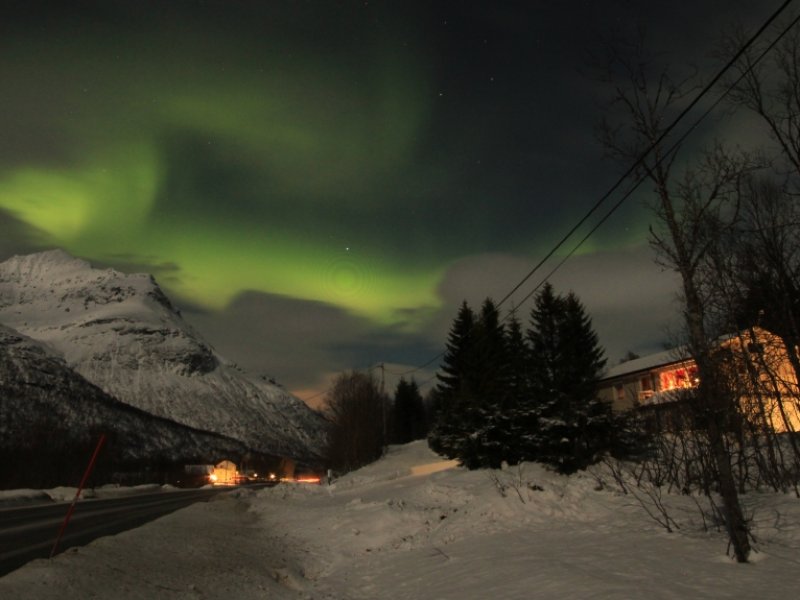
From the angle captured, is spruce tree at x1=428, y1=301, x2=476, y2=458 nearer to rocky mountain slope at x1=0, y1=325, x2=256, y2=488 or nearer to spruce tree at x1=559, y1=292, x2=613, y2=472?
spruce tree at x1=559, y1=292, x2=613, y2=472

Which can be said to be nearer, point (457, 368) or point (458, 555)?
point (458, 555)

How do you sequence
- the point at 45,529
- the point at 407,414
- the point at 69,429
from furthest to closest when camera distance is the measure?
1. the point at 69,429
2. the point at 407,414
3. the point at 45,529

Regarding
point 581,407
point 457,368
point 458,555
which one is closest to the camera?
point 458,555

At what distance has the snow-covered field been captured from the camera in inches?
323

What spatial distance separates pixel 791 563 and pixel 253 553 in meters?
10.4

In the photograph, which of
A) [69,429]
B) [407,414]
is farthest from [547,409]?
[69,429]

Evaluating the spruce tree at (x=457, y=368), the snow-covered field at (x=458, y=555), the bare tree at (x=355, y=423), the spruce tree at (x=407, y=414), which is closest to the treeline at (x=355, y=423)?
the bare tree at (x=355, y=423)

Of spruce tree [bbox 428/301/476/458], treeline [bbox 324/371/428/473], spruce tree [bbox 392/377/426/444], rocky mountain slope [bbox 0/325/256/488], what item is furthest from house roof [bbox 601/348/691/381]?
rocky mountain slope [bbox 0/325/256/488]

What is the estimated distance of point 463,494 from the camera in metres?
18.7

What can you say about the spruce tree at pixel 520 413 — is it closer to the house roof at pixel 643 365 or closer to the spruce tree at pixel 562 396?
the spruce tree at pixel 562 396

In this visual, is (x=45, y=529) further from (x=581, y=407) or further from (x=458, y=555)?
(x=581, y=407)

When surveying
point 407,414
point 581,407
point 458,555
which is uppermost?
point 407,414

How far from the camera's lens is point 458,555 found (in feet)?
39.0

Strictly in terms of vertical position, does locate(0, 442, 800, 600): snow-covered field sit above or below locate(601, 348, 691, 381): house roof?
below
